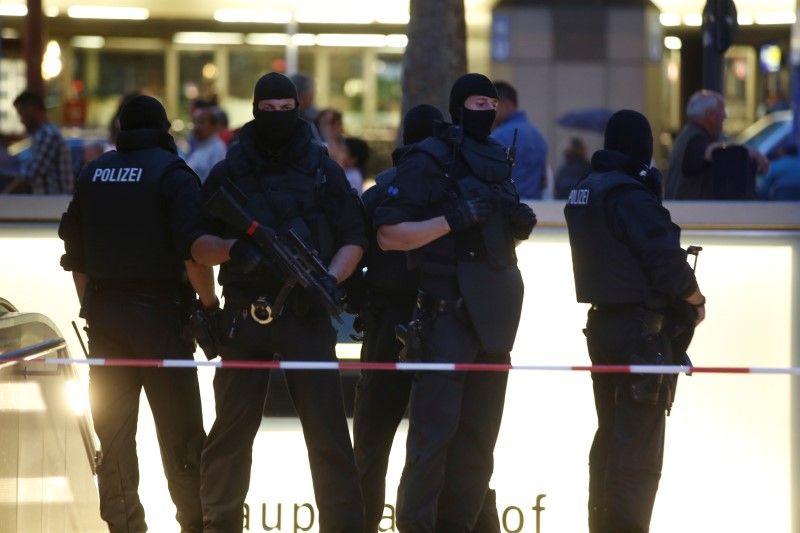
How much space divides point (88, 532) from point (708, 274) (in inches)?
118

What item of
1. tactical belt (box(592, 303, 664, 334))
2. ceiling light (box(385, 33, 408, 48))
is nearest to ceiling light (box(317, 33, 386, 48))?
ceiling light (box(385, 33, 408, 48))

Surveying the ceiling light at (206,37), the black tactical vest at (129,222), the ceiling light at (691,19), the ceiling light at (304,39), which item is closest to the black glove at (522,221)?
the black tactical vest at (129,222)

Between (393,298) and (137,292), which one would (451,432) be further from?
(137,292)

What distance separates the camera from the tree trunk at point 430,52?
398 inches

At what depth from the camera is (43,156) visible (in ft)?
36.9

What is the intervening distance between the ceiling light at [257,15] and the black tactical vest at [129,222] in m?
19.1

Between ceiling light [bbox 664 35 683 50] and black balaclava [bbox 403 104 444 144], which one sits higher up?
ceiling light [bbox 664 35 683 50]

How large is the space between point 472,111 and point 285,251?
0.97 metres

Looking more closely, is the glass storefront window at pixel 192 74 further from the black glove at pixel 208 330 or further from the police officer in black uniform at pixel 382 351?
the black glove at pixel 208 330

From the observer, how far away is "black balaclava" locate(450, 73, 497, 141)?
5688 millimetres

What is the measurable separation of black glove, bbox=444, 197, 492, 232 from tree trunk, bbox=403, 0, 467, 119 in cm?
459

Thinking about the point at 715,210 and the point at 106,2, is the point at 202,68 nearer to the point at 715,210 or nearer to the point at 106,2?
the point at 106,2

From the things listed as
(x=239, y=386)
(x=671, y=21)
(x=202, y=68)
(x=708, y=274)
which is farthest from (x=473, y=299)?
(x=202, y=68)

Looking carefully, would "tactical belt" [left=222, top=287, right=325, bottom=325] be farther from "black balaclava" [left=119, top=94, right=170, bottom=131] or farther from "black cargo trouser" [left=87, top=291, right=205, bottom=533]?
"black balaclava" [left=119, top=94, right=170, bottom=131]
